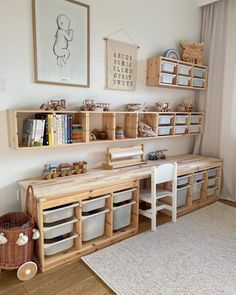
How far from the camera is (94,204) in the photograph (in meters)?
2.07

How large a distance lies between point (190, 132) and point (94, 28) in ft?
6.15

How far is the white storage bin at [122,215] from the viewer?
89.0 inches

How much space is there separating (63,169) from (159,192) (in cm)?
109

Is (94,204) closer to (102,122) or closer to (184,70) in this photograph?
(102,122)

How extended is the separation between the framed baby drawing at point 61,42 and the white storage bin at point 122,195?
3.82 feet

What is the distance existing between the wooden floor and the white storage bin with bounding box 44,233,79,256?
0.13 m

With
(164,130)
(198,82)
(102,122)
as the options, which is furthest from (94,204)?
(198,82)

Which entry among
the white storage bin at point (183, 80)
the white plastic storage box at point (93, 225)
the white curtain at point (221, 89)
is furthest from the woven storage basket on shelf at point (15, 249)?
the white curtain at point (221, 89)

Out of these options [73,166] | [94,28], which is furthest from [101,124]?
[94,28]

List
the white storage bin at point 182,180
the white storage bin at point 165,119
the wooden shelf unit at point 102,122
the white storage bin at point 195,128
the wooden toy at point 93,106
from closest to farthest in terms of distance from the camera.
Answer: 1. the wooden shelf unit at point 102,122
2. the wooden toy at point 93,106
3. the white storage bin at point 182,180
4. the white storage bin at point 165,119
5. the white storage bin at point 195,128

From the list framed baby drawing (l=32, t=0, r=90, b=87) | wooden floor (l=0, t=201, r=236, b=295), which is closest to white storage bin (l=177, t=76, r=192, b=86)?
framed baby drawing (l=32, t=0, r=90, b=87)

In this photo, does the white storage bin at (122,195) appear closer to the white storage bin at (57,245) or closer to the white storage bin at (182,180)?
the white storage bin at (57,245)

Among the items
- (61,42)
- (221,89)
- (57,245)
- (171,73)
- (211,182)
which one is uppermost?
(61,42)

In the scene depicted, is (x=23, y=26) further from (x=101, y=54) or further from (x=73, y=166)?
(x=73, y=166)
